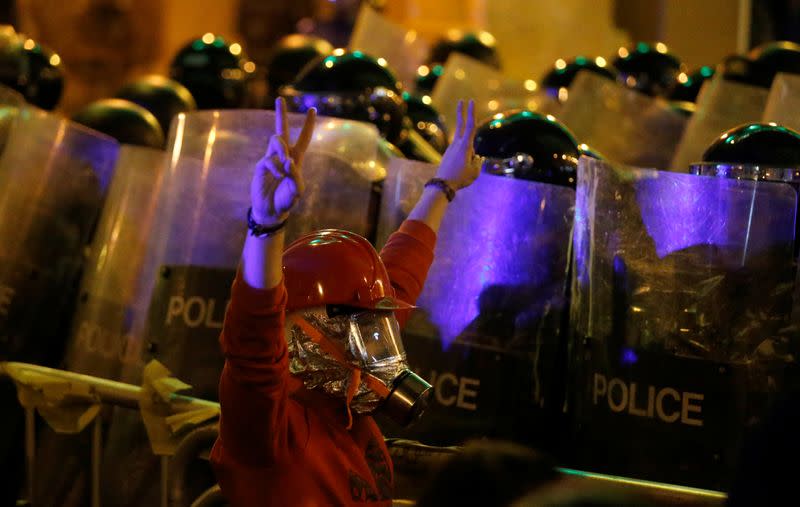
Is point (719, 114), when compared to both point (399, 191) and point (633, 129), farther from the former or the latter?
point (399, 191)

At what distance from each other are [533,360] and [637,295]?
388 millimetres

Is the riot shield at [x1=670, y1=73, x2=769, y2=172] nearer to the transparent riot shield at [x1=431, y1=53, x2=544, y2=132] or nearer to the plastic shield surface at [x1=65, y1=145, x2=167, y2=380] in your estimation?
the transparent riot shield at [x1=431, y1=53, x2=544, y2=132]

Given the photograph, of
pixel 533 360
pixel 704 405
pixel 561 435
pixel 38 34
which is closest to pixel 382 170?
pixel 533 360

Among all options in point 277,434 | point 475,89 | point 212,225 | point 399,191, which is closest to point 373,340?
point 277,434

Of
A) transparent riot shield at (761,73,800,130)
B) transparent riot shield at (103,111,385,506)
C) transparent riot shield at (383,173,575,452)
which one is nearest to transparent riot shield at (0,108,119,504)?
transparent riot shield at (103,111,385,506)

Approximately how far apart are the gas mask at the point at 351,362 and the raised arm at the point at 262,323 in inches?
4.9

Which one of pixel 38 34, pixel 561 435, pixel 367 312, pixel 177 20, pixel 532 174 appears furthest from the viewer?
pixel 177 20

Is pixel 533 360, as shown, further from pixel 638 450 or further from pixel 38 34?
pixel 38 34

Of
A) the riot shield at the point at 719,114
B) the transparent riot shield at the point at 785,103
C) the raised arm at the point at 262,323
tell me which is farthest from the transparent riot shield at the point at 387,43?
the raised arm at the point at 262,323

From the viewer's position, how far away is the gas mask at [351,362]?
2215 millimetres

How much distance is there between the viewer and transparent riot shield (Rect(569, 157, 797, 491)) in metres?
2.77

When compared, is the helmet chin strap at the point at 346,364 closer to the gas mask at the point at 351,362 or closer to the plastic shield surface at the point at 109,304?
the gas mask at the point at 351,362

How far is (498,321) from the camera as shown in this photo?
3.07m

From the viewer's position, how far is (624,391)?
2.83 meters
